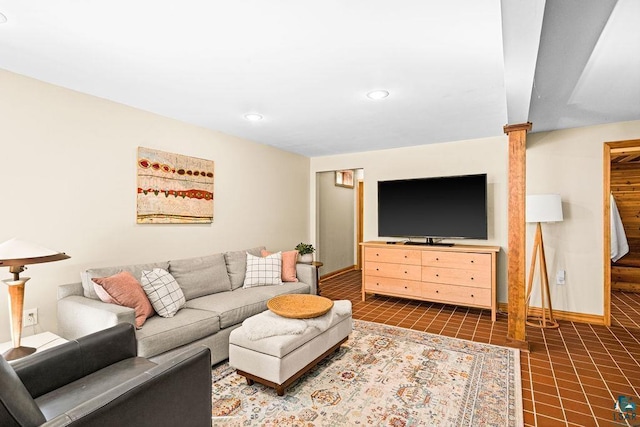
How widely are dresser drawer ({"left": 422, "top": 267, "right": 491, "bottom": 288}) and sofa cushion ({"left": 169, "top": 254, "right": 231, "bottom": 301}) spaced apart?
244cm

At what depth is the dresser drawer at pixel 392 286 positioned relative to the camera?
4.29 m

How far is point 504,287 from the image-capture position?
4180 millimetres

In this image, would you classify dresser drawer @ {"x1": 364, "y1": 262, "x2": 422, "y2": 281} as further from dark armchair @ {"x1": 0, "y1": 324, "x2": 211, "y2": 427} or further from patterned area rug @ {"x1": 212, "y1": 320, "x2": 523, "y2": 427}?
dark armchair @ {"x1": 0, "y1": 324, "x2": 211, "y2": 427}

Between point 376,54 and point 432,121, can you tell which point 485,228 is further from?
point 376,54

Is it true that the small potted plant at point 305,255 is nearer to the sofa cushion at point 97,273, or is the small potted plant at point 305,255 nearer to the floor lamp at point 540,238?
the sofa cushion at point 97,273

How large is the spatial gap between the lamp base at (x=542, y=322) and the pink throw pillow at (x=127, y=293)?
12.7 feet

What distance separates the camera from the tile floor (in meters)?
2.07

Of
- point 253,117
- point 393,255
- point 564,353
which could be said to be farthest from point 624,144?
point 253,117

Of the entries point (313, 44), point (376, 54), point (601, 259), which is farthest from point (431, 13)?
point (601, 259)

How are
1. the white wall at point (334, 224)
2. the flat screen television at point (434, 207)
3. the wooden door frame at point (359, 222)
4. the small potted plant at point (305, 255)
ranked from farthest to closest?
1. the wooden door frame at point (359, 222)
2. the white wall at point (334, 224)
3. the small potted plant at point (305, 255)
4. the flat screen television at point (434, 207)

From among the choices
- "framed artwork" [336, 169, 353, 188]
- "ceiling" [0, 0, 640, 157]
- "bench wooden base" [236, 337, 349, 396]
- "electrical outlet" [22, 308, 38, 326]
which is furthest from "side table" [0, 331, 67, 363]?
"framed artwork" [336, 169, 353, 188]

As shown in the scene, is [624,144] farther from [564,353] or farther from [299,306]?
[299,306]

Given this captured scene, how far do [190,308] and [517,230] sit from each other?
3.05 meters

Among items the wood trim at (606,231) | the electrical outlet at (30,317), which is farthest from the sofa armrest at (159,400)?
the wood trim at (606,231)
